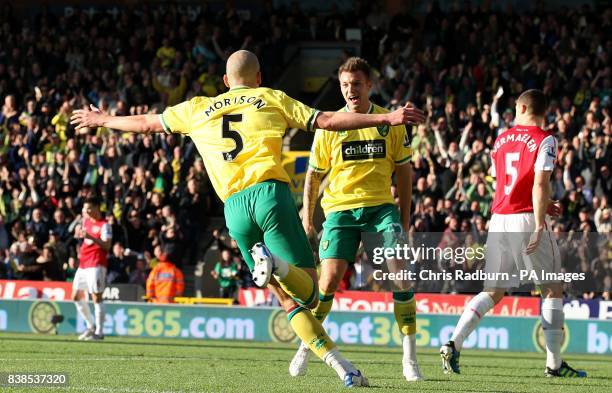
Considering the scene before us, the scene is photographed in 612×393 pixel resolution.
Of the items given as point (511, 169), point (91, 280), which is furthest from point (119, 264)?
point (511, 169)

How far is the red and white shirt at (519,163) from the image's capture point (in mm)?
10359

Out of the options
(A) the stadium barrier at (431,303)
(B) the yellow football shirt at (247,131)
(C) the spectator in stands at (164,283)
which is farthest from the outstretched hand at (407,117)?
(C) the spectator in stands at (164,283)

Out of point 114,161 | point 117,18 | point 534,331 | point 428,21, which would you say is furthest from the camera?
point 117,18

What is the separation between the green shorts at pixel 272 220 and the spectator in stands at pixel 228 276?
13.4 m

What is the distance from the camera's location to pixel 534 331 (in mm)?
17828

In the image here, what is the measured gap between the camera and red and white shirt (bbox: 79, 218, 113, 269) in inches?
702

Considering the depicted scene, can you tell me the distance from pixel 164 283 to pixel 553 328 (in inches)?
476

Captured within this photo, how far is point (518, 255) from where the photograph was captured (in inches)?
412

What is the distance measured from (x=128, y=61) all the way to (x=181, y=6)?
3380mm

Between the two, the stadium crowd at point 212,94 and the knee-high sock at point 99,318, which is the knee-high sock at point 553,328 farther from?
the stadium crowd at point 212,94

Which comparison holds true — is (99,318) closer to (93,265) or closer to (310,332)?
(93,265)

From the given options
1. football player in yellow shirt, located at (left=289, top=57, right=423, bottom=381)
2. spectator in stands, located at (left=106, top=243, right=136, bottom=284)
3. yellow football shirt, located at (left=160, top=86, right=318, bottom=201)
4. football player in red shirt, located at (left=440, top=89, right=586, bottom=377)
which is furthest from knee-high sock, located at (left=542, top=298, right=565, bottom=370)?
spectator in stands, located at (left=106, top=243, right=136, bottom=284)

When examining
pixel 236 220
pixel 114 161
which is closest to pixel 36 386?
pixel 236 220

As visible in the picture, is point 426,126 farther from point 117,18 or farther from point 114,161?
point 117,18
